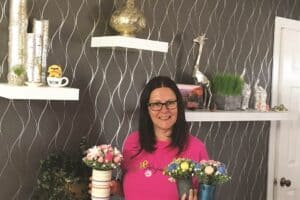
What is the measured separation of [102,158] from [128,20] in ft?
2.15

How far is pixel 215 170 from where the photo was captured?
1790mm

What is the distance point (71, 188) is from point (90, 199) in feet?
0.53

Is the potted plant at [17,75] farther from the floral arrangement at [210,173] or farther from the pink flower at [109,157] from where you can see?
the floral arrangement at [210,173]

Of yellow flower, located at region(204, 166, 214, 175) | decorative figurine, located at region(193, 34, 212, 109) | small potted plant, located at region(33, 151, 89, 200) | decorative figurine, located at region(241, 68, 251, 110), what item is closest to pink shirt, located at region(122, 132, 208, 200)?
small potted plant, located at region(33, 151, 89, 200)

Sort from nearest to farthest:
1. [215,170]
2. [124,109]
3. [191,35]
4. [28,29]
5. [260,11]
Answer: [215,170] < [28,29] < [124,109] < [191,35] < [260,11]

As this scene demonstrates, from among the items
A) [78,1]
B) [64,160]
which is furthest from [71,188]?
[78,1]

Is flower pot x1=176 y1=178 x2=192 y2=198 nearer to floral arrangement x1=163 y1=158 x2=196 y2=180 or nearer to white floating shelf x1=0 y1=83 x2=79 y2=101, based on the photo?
floral arrangement x1=163 y1=158 x2=196 y2=180

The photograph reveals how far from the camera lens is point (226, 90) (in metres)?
2.77

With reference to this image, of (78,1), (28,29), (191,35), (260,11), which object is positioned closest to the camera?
(28,29)

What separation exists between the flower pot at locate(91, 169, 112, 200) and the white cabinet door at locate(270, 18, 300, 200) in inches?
68.2

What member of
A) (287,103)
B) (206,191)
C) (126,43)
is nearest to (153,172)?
(206,191)

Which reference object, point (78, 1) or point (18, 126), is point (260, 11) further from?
point (18, 126)

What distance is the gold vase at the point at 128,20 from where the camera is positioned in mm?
2162

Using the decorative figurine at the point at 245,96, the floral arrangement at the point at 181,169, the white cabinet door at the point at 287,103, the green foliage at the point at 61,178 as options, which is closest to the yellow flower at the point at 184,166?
the floral arrangement at the point at 181,169
